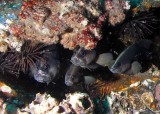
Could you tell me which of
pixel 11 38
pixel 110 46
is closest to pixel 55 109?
pixel 11 38

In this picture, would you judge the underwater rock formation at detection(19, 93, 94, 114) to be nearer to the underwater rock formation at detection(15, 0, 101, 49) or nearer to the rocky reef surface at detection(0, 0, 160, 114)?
the rocky reef surface at detection(0, 0, 160, 114)

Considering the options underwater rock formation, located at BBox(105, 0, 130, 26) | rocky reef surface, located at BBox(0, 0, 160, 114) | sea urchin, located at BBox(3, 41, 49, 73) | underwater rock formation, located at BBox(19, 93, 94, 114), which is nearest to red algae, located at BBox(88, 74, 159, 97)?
rocky reef surface, located at BBox(0, 0, 160, 114)

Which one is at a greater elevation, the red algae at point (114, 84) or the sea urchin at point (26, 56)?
the sea urchin at point (26, 56)

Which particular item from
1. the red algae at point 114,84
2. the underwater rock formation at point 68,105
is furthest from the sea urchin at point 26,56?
the red algae at point 114,84

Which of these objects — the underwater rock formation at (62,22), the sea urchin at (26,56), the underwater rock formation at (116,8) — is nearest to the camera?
the underwater rock formation at (62,22)

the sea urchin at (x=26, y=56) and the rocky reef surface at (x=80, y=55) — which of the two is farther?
the sea urchin at (x=26, y=56)

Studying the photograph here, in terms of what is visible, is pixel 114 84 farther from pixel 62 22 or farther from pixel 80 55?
pixel 62 22

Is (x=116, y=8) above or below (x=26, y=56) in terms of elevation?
above

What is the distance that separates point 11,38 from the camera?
4.39 metres

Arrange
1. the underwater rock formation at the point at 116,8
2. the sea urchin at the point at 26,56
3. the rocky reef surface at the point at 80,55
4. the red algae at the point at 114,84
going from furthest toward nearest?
the red algae at the point at 114,84 → the sea urchin at the point at 26,56 → the underwater rock formation at the point at 116,8 → the rocky reef surface at the point at 80,55

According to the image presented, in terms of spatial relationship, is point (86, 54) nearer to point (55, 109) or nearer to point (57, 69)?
point (57, 69)

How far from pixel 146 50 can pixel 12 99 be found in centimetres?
288

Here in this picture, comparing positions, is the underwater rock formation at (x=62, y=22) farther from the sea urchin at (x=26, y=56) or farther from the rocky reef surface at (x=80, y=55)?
the sea urchin at (x=26, y=56)

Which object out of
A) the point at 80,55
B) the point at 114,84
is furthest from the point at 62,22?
the point at 114,84
